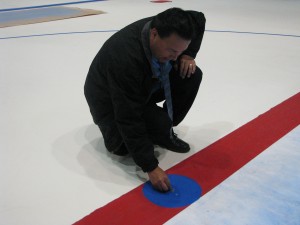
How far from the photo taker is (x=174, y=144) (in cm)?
163

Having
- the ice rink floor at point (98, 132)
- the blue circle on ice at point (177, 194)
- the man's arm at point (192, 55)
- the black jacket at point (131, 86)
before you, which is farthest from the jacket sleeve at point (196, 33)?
the blue circle on ice at point (177, 194)

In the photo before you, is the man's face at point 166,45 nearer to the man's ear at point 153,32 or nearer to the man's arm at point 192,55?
the man's ear at point 153,32

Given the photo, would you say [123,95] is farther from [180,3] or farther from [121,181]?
[180,3]

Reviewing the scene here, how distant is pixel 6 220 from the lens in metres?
1.23

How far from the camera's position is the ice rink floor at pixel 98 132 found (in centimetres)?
127

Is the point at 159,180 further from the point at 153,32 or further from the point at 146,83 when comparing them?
the point at 153,32

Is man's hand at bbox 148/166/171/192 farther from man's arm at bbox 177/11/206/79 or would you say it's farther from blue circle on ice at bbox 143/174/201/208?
man's arm at bbox 177/11/206/79

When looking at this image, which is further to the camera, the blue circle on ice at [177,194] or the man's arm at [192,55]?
the man's arm at [192,55]

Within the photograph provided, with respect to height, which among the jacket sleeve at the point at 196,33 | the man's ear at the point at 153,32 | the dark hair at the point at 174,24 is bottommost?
the jacket sleeve at the point at 196,33

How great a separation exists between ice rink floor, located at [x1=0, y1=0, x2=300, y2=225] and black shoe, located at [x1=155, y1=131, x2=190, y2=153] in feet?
0.10

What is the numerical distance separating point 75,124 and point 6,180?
56 cm

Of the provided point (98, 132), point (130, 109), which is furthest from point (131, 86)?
point (98, 132)

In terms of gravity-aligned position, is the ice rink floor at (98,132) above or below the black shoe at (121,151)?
below

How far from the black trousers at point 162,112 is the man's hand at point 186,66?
3 centimetres
